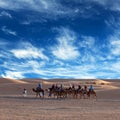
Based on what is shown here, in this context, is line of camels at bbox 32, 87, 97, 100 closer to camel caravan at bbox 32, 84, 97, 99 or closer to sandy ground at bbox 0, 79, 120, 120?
camel caravan at bbox 32, 84, 97, 99

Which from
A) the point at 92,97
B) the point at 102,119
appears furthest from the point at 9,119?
the point at 92,97

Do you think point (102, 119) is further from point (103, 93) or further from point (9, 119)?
point (103, 93)

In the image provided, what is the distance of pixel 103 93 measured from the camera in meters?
49.7

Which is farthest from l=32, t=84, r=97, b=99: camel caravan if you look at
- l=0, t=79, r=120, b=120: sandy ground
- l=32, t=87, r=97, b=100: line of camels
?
l=0, t=79, r=120, b=120: sandy ground

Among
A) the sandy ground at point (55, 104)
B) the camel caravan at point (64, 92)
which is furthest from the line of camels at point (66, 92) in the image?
the sandy ground at point (55, 104)

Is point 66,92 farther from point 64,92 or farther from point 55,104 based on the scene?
point 55,104

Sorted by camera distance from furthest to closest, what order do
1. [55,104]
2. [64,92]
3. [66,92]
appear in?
[66,92], [64,92], [55,104]

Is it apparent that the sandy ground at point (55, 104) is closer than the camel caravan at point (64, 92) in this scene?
Yes

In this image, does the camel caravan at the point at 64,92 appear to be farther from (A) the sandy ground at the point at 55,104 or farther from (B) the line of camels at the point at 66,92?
(A) the sandy ground at the point at 55,104

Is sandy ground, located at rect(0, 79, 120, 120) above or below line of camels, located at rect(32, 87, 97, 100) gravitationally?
below

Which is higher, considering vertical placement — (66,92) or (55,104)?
(66,92)

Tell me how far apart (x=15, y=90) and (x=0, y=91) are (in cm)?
200

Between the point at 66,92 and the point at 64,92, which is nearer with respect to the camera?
the point at 64,92

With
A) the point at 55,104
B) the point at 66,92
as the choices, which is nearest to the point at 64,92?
the point at 66,92
